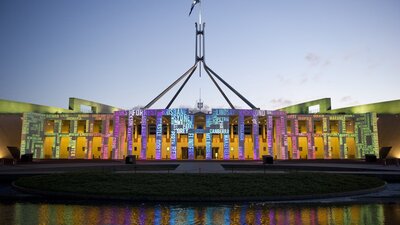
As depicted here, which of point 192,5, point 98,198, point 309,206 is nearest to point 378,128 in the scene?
point 192,5

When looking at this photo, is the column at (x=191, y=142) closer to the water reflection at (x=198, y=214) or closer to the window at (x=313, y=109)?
the water reflection at (x=198, y=214)

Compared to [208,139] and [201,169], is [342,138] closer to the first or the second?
[208,139]

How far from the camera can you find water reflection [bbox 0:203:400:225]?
966 centimetres

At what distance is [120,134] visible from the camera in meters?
48.8

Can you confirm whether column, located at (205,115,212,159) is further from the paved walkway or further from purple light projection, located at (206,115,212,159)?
the paved walkway

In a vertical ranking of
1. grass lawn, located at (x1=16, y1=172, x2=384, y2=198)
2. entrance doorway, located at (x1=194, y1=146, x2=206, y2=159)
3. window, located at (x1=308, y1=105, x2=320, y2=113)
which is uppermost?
window, located at (x1=308, y1=105, x2=320, y2=113)

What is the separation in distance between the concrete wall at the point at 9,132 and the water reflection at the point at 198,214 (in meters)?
43.2

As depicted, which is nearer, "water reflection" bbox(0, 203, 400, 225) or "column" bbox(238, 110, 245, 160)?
"water reflection" bbox(0, 203, 400, 225)

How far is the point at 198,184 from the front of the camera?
1592 cm

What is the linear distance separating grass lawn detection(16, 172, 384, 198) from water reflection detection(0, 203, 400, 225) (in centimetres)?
177

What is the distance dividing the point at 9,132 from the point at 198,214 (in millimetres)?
48806

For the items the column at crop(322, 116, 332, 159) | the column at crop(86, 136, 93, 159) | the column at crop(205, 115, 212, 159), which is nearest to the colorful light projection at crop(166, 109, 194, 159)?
the column at crop(205, 115, 212, 159)

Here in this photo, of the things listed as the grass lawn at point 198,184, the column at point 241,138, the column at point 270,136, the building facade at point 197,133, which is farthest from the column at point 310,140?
the grass lawn at point 198,184

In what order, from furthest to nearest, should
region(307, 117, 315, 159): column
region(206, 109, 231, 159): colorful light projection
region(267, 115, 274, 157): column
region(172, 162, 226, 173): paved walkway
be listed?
1. region(307, 117, 315, 159): column
2. region(267, 115, 274, 157): column
3. region(206, 109, 231, 159): colorful light projection
4. region(172, 162, 226, 173): paved walkway
